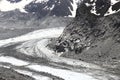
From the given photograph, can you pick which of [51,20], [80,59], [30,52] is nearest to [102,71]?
[80,59]

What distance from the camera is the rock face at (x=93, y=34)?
175 ft

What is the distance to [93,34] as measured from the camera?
59562 millimetres

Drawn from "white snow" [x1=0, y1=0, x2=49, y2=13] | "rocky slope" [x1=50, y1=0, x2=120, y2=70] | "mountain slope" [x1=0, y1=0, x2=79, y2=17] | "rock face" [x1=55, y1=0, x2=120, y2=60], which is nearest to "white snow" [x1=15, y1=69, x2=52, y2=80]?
"rocky slope" [x1=50, y1=0, x2=120, y2=70]

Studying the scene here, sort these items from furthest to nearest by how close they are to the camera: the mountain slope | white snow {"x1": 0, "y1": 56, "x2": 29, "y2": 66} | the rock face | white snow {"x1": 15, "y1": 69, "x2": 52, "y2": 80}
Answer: the mountain slope < white snow {"x1": 0, "y1": 56, "x2": 29, "y2": 66} < the rock face < white snow {"x1": 15, "y1": 69, "x2": 52, "y2": 80}

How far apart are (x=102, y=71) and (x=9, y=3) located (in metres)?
138

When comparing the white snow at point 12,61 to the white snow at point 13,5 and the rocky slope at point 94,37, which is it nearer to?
the rocky slope at point 94,37

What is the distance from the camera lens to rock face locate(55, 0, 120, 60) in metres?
53.4

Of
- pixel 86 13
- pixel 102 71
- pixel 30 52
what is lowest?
pixel 30 52

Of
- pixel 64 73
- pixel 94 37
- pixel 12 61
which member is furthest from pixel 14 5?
pixel 64 73

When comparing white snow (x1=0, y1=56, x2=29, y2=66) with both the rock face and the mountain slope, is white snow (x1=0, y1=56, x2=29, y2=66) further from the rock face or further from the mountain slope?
the mountain slope

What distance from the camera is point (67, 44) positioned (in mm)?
63406

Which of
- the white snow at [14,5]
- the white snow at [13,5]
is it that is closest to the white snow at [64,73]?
the white snow at [14,5]

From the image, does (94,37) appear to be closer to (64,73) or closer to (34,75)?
(64,73)

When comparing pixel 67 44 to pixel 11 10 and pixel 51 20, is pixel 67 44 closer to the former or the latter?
pixel 51 20
